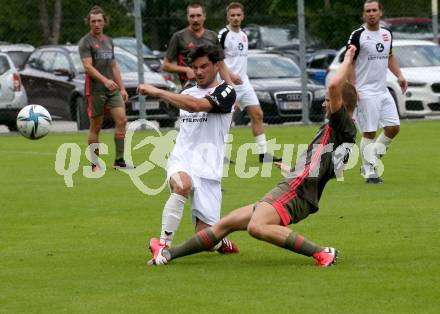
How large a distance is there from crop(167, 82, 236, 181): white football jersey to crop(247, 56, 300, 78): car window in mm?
17152

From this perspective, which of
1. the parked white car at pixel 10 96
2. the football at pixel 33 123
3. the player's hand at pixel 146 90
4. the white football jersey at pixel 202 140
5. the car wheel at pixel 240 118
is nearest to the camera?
the player's hand at pixel 146 90

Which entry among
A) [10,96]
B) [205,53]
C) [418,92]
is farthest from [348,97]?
[418,92]

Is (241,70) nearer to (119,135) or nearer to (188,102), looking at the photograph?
(119,135)

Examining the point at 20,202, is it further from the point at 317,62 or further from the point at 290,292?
the point at 317,62

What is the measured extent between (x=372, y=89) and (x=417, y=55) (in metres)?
12.3

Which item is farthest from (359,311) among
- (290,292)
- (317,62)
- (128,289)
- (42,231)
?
(317,62)

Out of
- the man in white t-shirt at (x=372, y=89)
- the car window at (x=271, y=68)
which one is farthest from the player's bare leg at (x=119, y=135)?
the car window at (x=271, y=68)

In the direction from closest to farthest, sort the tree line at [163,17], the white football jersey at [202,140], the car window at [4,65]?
the white football jersey at [202,140]
the car window at [4,65]
the tree line at [163,17]

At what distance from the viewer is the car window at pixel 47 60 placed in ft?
88.7

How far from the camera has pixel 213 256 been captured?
995 cm

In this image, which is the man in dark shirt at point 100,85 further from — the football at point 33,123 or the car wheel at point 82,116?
the car wheel at point 82,116

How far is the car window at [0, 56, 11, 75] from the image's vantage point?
81.0 feet

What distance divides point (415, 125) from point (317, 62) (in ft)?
29.8

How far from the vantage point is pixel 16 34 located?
3303cm
